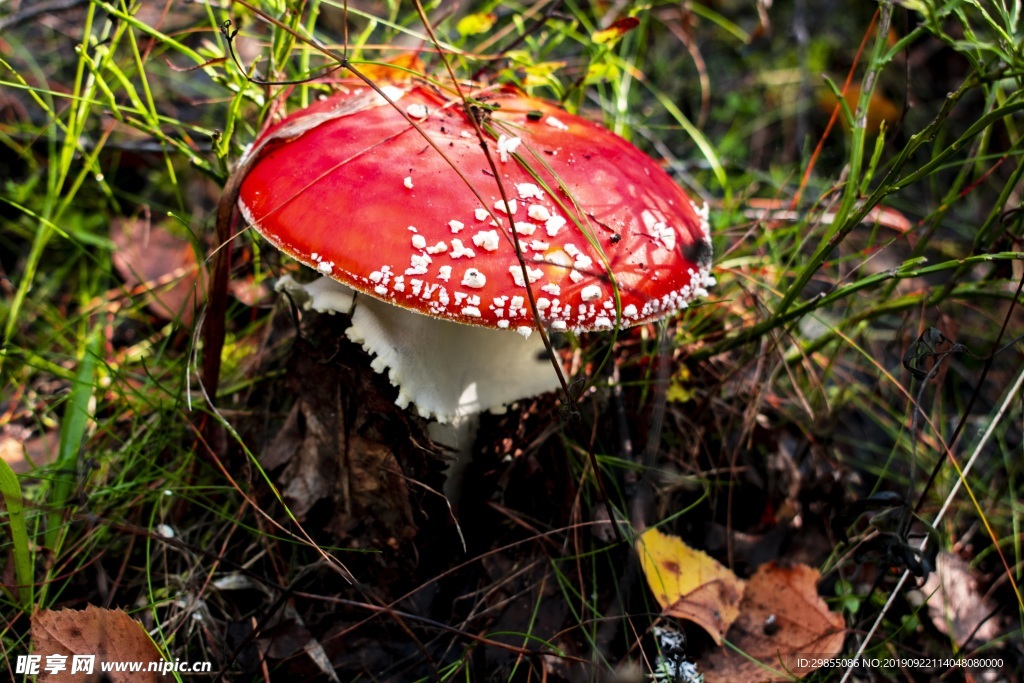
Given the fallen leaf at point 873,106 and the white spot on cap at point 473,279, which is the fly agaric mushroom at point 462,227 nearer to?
the white spot on cap at point 473,279

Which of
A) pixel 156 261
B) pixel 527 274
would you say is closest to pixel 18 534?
pixel 527 274

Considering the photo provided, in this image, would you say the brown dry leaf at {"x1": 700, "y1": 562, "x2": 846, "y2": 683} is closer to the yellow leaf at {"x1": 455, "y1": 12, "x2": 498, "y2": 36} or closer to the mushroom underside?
the mushroom underside

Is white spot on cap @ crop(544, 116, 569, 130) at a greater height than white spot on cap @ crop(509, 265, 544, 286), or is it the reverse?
white spot on cap @ crop(544, 116, 569, 130)

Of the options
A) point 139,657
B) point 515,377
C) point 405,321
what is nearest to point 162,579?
point 139,657

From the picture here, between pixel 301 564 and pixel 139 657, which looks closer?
pixel 139 657

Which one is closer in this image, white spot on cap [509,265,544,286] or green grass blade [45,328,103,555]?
white spot on cap [509,265,544,286]

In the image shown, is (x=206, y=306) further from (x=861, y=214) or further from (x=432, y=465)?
(x=861, y=214)

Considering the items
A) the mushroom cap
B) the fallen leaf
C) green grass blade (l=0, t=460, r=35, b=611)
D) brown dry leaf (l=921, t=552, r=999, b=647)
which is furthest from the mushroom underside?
the fallen leaf
